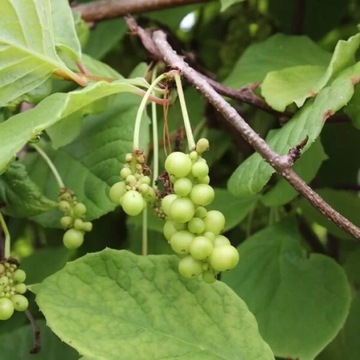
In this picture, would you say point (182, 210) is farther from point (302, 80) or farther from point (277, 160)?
point (302, 80)

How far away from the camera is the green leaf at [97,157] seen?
77 centimetres

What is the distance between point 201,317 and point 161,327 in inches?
1.6

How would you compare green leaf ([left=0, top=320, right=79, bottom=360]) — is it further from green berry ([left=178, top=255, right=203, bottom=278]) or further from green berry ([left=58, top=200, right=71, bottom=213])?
green berry ([left=178, top=255, right=203, bottom=278])

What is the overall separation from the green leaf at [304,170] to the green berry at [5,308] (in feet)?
1.20

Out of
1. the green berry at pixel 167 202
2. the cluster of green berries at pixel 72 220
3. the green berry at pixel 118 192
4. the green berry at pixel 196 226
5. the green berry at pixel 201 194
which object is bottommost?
the cluster of green berries at pixel 72 220

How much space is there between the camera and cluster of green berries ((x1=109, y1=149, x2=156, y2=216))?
1.92ft

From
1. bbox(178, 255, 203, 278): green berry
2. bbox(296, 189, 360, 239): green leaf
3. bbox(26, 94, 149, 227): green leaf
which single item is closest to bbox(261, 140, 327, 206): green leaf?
bbox(296, 189, 360, 239): green leaf

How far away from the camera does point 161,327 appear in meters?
0.67

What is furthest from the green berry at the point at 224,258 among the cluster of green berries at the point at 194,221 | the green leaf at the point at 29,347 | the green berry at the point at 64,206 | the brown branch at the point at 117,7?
the brown branch at the point at 117,7

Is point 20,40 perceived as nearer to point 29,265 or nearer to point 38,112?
point 38,112

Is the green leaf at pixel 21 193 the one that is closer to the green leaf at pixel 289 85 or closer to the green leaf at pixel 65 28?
the green leaf at pixel 65 28

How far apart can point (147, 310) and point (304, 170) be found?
295 millimetres

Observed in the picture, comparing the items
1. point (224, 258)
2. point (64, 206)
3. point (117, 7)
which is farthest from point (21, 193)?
point (117, 7)

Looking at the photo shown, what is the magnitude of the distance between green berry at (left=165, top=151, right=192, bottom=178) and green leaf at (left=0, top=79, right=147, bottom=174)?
0.29 ft
